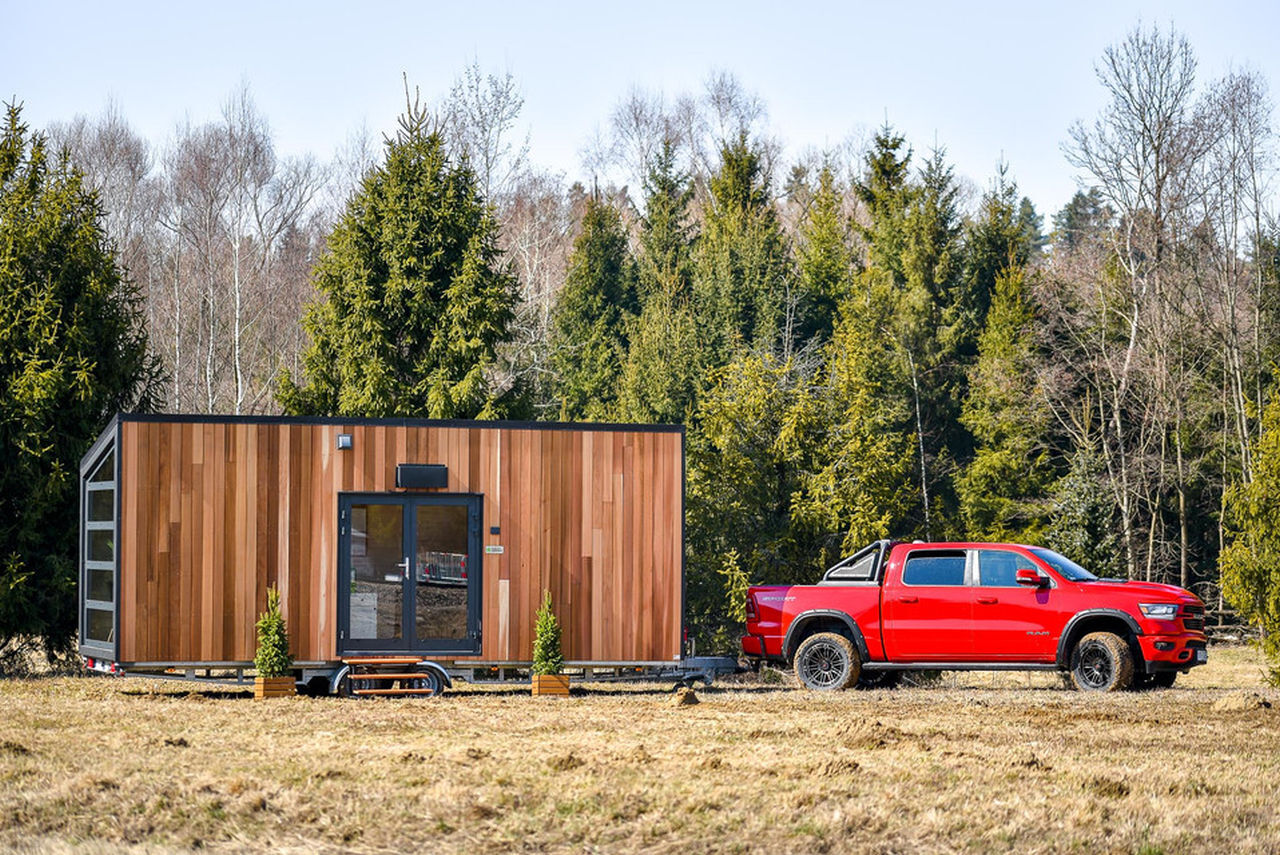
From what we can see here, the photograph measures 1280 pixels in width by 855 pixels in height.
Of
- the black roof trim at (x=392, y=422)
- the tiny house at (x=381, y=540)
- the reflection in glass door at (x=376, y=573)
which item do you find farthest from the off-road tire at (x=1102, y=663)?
the reflection in glass door at (x=376, y=573)

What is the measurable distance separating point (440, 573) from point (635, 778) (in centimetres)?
669

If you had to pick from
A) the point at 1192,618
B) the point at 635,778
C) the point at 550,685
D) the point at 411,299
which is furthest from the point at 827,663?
the point at 411,299

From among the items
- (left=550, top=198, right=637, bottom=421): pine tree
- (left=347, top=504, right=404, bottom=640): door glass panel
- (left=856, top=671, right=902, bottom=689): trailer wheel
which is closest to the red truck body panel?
(left=856, top=671, right=902, bottom=689): trailer wheel

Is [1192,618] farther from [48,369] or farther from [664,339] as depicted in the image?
[664,339]

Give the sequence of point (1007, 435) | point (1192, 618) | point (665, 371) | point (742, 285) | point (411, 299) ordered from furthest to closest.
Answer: point (742, 285) < point (1007, 435) < point (665, 371) < point (411, 299) < point (1192, 618)

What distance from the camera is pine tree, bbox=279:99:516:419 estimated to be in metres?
23.2

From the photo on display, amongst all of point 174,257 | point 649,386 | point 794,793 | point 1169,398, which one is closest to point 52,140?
point 174,257

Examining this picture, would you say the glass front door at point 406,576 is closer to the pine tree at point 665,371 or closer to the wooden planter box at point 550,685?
the wooden planter box at point 550,685

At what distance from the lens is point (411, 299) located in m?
23.6

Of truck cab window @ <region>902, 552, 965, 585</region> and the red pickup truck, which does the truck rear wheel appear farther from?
truck cab window @ <region>902, 552, 965, 585</region>

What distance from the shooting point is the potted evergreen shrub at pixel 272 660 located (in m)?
15.1

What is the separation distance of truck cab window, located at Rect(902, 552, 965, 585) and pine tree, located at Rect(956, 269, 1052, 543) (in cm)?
1978

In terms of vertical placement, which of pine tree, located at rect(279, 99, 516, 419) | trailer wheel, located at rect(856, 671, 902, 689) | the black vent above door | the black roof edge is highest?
pine tree, located at rect(279, 99, 516, 419)

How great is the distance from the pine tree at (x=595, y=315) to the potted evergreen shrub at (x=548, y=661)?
24.7 metres
